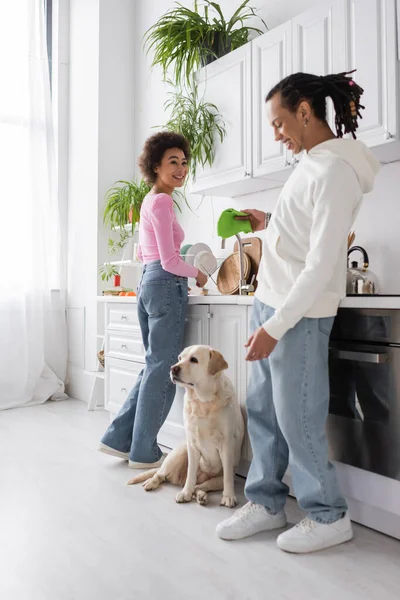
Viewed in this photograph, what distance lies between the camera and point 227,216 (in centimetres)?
274

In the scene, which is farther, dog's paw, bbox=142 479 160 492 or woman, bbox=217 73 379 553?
dog's paw, bbox=142 479 160 492

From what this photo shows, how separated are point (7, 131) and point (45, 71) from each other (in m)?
0.58

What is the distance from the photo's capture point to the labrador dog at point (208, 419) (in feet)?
6.95

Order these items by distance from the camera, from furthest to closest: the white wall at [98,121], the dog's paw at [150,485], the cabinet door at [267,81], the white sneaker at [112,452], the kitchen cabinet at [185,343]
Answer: the white wall at [98,121] < the white sneaker at [112,452] < the cabinet door at [267,81] < the kitchen cabinet at [185,343] < the dog's paw at [150,485]

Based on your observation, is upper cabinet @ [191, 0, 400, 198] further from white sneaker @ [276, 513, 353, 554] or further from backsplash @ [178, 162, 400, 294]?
white sneaker @ [276, 513, 353, 554]

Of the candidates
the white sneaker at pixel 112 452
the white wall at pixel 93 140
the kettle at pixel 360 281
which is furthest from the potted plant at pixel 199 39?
the white sneaker at pixel 112 452

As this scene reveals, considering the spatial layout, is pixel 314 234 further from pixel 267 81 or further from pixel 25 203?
pixel 25 203

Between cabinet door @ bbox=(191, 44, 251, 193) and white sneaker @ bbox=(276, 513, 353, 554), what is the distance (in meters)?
1.66

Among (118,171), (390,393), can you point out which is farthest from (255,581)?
(118,171)

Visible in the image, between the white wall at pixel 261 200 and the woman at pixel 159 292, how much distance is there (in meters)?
0.71

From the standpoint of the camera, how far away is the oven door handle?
1754mm

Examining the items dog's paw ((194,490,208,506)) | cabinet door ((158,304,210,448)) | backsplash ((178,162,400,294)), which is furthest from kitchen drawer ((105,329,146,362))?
backsplash ((178,162,400,294))

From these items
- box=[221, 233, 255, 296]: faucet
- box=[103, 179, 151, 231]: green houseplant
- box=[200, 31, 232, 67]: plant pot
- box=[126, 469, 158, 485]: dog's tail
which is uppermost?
box=[200, 31, 232, 67]: plant pot

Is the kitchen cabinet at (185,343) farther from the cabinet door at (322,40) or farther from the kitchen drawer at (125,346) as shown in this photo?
the cabinet door at (322,40)
